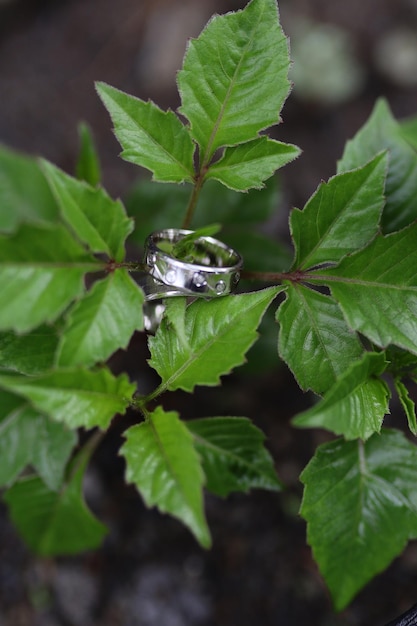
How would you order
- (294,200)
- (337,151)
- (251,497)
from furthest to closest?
(337,151), (294,200), (251,497)

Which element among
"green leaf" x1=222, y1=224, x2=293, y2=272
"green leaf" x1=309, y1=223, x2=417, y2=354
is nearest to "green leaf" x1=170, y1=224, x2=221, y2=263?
"green leaf" x1=309, y1=223, x2=417, y2=354

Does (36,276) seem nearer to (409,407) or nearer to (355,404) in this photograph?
(355,404)

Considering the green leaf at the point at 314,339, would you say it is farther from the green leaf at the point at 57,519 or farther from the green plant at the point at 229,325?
the green leaf at the point at 57,519

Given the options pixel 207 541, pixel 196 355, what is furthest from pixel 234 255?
pixel 207 541

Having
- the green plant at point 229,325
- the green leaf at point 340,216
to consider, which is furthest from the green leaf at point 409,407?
the green leaf at point 340,216

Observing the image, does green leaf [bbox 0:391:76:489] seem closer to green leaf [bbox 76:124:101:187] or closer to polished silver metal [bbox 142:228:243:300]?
polished silver metal [bbox 142:228:243:300]

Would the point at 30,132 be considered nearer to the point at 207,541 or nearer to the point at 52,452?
the point at 52,452
